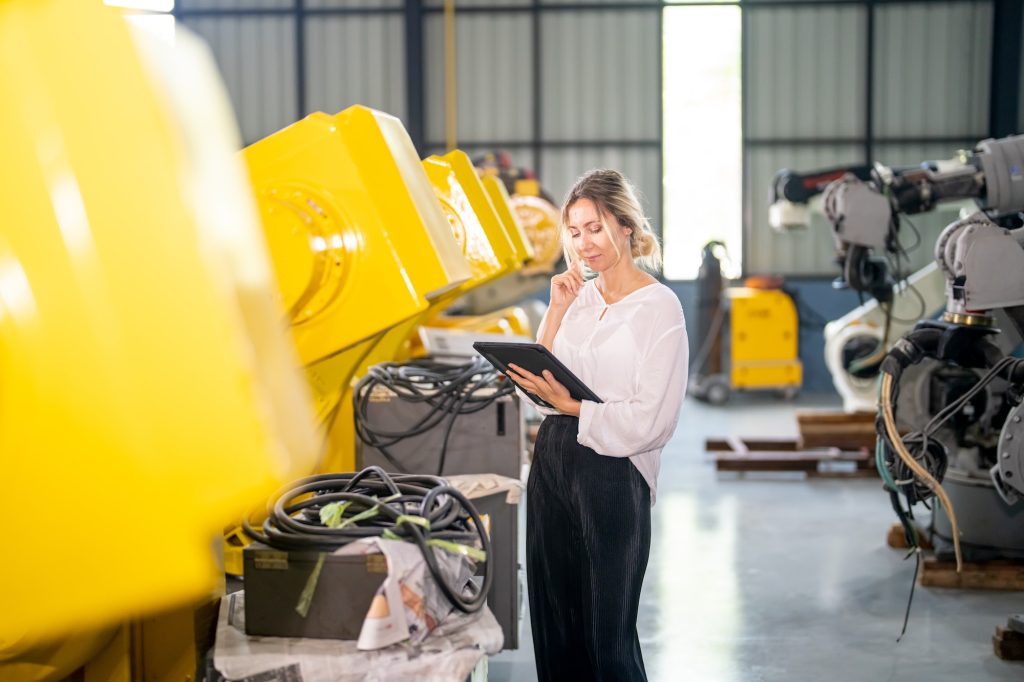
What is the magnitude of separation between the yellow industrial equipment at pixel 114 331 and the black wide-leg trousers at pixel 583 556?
1.55 metres

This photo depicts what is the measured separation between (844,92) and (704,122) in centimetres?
166

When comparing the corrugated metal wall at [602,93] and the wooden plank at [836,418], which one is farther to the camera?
the corrugated metal wall at [602,93]

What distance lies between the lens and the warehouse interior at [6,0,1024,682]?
101 centimetres

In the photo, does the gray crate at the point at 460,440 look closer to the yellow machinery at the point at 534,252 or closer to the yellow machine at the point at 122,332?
the yellow machine at the point at 122,332

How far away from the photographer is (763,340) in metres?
10.8

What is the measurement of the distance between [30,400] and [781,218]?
22.9 feet

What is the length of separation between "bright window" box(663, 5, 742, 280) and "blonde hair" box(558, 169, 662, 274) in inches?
393

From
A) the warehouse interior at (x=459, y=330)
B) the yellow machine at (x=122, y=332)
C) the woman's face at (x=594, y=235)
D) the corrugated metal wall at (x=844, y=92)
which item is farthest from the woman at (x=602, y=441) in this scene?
the corrugated metal wall at (x=844, y=92)

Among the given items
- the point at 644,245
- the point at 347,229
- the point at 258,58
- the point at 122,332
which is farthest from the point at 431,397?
the point at 258,58

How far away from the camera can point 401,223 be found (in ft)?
9.14

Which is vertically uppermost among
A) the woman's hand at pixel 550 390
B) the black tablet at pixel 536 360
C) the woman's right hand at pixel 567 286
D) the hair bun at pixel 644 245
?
the hair bun at pixel 644 245

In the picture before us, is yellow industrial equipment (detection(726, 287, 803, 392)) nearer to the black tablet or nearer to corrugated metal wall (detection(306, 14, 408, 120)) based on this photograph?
corrugated metal wall (detection(306, 14, 408, 120))

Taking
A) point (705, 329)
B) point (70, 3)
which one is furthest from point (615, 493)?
point (705, 329)

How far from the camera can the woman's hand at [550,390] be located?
2555mm
